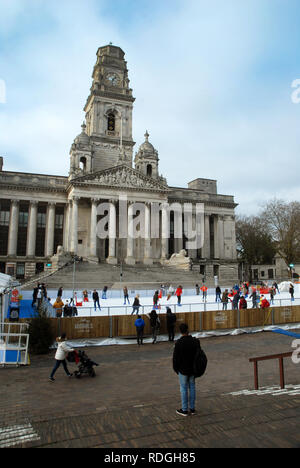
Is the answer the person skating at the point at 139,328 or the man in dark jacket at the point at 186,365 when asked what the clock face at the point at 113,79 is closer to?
the person skating at the point at 139,328

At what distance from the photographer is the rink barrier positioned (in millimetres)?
16094

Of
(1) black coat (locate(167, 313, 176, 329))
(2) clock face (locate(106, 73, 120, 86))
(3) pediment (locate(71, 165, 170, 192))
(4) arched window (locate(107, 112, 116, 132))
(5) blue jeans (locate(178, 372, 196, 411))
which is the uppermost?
(2) clock face (locate(106, 73, 120, 86))

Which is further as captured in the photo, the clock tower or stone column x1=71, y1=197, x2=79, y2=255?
the clock tower

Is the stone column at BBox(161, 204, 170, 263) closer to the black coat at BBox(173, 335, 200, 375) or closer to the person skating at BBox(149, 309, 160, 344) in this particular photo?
the person skating at BBox(149, 309, 160, 344)

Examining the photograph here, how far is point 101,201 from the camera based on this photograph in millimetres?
51219

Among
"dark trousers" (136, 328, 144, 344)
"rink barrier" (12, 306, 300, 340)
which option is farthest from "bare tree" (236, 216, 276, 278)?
"dark trousers" (136, 328, 144, 344)

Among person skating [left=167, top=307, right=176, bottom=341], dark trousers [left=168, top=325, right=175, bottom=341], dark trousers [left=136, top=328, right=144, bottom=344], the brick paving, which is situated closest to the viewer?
the brick paving

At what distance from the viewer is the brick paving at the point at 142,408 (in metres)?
5.80

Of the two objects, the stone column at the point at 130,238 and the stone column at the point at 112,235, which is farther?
the stone column at the point at 130,238

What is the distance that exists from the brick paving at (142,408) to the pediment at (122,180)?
1557 inches

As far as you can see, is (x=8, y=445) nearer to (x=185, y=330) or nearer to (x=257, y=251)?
(x=185, y=330)

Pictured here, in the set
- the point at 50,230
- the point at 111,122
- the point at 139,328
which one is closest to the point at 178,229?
the point at 50,230

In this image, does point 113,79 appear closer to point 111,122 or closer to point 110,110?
point 110,110

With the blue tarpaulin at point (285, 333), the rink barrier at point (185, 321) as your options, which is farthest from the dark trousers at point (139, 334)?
the blue tarpaulin at point (285, 333)
